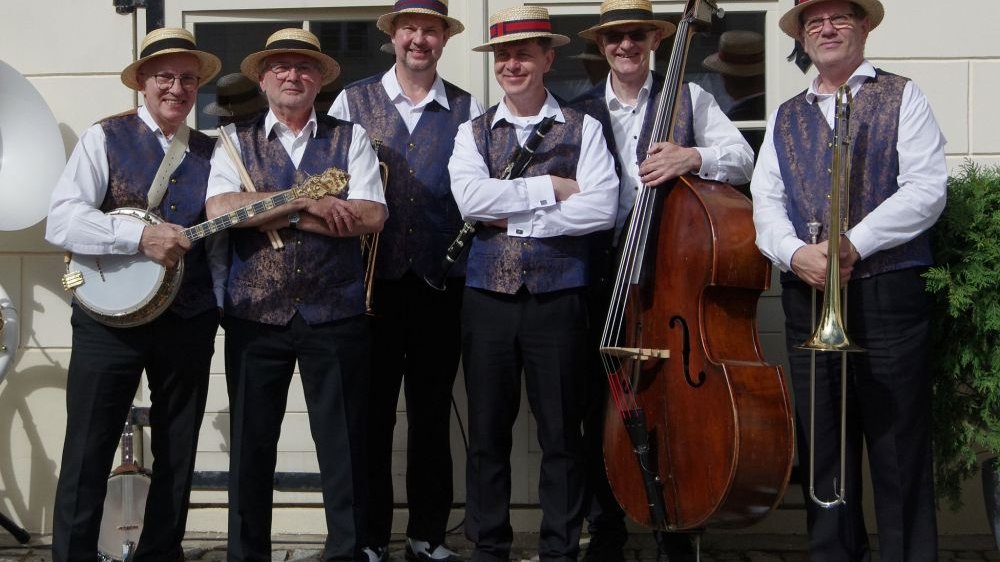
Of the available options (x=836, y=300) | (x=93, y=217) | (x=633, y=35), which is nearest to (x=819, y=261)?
(x=836, y=300)

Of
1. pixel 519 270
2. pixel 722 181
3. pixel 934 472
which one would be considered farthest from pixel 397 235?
pixel 934 472

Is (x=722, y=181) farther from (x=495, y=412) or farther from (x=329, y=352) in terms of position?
(x=329, y=352)

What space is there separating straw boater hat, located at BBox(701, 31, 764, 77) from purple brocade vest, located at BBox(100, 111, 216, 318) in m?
2.06

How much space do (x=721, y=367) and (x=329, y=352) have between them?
1.22 metres

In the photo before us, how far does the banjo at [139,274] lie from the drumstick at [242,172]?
106mm

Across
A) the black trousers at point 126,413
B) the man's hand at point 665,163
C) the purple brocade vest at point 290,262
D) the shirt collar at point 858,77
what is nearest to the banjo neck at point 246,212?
the purple brocade vest at point 290,262

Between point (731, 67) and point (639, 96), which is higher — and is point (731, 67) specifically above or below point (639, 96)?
above

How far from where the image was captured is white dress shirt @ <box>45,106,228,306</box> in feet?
12.2

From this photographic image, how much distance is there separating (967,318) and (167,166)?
2561mm

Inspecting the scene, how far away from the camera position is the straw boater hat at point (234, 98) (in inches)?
189

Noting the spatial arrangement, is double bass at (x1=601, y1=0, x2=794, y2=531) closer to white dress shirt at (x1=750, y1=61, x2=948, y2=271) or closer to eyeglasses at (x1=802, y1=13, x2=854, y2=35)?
white dress shirt at (x1=750, y1=61, x2=948, y2=271)

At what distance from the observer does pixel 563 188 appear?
152 inches

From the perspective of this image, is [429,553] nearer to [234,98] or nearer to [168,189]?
[168,189]

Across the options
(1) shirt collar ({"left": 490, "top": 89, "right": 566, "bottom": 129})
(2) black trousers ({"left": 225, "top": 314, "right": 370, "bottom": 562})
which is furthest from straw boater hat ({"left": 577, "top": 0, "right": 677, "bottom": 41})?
(2) black trousers ({"left": 225, "top": 314, "right": 370, "bottom": 562})
